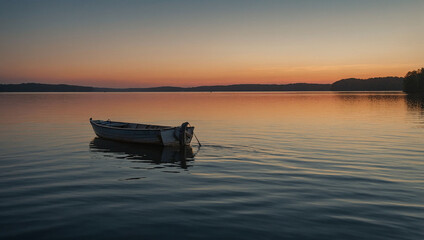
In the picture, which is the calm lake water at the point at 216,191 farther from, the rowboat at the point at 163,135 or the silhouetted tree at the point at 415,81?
the silhouetted tree at the point at 415,81

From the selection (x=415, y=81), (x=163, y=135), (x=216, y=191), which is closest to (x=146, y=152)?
(x=163, y=135)

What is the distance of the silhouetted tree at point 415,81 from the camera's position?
6238 inches

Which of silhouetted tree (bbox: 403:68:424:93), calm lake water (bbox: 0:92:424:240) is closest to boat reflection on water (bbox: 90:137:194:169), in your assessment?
calm lake water (bbox: 0:92:424:240)

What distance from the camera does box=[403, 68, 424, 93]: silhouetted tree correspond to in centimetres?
15845

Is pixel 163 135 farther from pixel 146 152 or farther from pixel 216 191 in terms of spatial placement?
pixel 216 191

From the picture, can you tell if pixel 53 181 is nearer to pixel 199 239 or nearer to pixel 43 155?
pixel 43 155

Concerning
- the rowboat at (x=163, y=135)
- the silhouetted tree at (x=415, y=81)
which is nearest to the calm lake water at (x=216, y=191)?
the rowboat at (x=163, y=135)

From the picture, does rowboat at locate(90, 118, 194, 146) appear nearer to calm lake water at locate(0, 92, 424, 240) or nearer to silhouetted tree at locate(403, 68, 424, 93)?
calm lake water at locate(0, 92, 424, 240)

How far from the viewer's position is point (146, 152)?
84.5 ft

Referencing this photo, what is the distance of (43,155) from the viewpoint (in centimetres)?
2333

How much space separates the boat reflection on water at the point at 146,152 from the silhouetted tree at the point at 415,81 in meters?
165

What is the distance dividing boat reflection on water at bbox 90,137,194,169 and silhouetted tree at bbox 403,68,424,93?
16538 cm

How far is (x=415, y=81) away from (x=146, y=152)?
169m

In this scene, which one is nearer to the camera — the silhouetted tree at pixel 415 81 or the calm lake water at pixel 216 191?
the calm lake water at pixel 216 191
